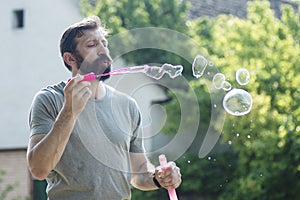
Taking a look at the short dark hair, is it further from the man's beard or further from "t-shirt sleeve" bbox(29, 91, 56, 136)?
"t-shirt sleeve" bbox(29, 91, 56, 136)

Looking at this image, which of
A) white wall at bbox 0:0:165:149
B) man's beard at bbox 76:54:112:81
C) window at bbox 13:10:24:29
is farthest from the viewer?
window at bbox 13:10:24:29

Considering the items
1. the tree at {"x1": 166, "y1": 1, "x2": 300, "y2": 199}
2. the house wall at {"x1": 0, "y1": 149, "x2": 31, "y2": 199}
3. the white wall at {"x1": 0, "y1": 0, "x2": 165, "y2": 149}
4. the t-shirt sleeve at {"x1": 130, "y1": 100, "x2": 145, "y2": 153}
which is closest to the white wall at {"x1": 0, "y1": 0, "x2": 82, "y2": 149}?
the white wall at {"x1": 0, "y1": 0, "x2": 165, "y2": 149}

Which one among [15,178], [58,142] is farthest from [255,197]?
[58,142]

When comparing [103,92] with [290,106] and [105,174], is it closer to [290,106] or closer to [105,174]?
[105,174]

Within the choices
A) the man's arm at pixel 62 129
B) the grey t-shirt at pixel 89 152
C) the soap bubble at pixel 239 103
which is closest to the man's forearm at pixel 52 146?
the man's arm at pixel 62 129

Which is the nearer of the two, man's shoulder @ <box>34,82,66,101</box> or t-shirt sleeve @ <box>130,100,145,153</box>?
man's shoulder @ <box>34,82,66,101</box>

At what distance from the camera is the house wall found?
11.8m

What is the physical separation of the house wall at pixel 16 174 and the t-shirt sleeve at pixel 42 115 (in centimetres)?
882

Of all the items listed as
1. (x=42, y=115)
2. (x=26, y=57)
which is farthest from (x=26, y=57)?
(x=42, y=115)

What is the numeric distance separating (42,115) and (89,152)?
237 millimetres

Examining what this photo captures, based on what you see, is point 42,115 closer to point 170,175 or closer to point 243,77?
point 170,175

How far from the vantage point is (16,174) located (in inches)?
469

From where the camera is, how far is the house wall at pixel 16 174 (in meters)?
11.8

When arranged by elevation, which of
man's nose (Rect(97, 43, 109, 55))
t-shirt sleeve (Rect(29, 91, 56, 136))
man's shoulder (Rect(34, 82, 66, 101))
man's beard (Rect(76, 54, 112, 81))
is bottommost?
t-shirt sleeve (Rect(29, 91, 56, 136))
